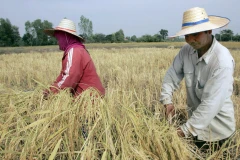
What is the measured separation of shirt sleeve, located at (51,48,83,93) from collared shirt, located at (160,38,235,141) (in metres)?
0.89

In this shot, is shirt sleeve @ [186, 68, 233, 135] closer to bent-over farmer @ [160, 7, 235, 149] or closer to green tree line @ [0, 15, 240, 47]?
bent-over farmer @ [160, 7, 235, 149]

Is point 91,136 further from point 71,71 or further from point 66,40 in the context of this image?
point 66,40

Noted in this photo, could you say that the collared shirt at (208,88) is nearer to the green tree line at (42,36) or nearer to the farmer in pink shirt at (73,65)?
the farmer in pink shirt at (73,65)

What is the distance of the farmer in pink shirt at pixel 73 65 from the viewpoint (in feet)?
7.20

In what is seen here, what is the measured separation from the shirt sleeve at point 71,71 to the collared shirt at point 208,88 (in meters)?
0.89

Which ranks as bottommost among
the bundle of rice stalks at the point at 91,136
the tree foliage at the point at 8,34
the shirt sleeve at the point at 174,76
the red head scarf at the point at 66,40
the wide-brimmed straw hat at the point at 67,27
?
the bundle of rice stalks at the point at 91,136

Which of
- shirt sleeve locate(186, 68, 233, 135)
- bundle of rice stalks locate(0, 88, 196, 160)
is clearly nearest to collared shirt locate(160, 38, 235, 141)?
shirt sleeve locate(186, 68, 233, 135)

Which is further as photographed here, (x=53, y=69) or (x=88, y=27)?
(x=88, y=27)

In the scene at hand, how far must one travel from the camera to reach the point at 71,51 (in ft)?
7.58

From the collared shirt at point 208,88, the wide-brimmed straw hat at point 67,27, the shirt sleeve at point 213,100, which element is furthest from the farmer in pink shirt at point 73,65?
the shirt sleeve at point 213,100

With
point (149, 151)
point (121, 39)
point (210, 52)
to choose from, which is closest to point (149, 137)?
point (149, 151)

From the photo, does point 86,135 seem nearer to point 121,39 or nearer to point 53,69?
point 53,69

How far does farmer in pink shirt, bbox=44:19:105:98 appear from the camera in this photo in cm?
→ 219

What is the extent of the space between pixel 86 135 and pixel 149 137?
0.40 metres
